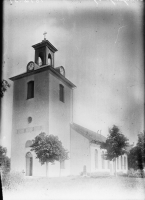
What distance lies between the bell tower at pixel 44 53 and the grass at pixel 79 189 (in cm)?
231

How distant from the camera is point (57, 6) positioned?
4.57 meters

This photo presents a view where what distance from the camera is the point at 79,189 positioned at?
4141 millimetres

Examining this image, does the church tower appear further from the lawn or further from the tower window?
the lawn

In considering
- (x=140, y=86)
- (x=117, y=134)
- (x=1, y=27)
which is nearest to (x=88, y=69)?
(x=140, y=86)

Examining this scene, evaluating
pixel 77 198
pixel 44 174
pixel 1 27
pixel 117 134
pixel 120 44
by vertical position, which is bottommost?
pixel 77 198

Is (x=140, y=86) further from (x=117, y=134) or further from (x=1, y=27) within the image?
(x=1, y=27)

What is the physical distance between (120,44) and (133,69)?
497 millimetres

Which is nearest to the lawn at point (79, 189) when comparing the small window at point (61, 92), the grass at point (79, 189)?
the grass at point (79, 189)

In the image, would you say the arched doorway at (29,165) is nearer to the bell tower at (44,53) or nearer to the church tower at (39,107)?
the church tower at (39,107)

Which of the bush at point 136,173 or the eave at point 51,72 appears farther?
the eave at point 51,72

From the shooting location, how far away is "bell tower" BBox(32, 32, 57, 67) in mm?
4875

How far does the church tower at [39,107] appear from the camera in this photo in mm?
4711

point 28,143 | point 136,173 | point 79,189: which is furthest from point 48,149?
point 136,173

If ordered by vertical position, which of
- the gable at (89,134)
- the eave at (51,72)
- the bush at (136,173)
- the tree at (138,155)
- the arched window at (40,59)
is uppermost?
the arched window at (40,59)
